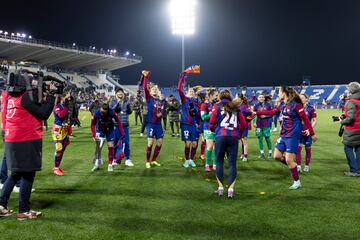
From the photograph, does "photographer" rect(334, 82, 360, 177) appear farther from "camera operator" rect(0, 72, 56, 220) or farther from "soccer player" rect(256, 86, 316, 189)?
"camera operator" rect(0, 72, 56, 220)

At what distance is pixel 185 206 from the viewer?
6.05 metres

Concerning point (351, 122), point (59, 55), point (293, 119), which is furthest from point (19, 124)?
point (59, 55)

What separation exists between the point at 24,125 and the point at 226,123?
3.47 meters

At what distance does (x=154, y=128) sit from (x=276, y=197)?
163 inches

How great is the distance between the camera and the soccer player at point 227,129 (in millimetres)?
6535

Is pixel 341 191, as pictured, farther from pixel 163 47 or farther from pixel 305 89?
pixel 163 47

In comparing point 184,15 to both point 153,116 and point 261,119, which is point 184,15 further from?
point 153,116

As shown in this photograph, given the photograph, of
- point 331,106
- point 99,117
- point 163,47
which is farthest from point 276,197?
point 163,47

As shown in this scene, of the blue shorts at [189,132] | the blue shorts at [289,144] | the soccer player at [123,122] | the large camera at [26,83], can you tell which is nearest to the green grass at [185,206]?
the soccer player at [123,122]

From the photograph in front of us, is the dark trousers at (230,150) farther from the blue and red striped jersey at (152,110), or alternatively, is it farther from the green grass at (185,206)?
the blue and red striped jersey at (152,110)

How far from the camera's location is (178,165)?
397 inches

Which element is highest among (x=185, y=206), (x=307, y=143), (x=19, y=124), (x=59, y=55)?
(x=59, y=55)

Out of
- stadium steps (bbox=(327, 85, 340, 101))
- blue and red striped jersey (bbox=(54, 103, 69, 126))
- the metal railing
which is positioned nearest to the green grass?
blue and red striped jersey (bbox=(54, 103, 69, 126))

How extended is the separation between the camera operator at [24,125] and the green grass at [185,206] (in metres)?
0.81
